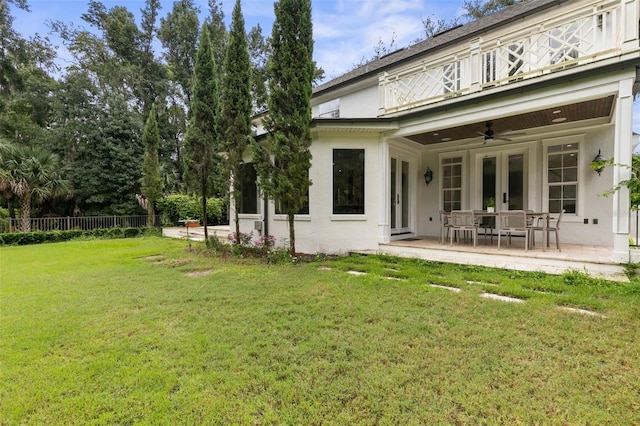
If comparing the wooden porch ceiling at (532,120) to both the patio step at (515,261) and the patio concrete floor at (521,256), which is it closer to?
the patio concrete floor at (521,256)

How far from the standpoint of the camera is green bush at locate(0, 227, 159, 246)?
12.1 meters

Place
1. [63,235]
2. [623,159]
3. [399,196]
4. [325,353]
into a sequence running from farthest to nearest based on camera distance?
[63,235] < [399,196] < [623,159] < [325,353]

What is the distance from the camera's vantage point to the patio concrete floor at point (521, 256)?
5.13 meters

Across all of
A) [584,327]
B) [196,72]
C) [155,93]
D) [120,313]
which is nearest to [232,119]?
[196,72]

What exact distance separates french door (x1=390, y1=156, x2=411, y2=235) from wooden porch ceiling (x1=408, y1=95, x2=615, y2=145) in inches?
35.0

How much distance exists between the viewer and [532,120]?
711cm

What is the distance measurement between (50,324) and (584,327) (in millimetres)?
6076

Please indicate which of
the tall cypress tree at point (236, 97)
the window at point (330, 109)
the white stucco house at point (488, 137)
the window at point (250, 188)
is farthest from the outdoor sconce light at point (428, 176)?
the tall cypress tree at point (236, 97)

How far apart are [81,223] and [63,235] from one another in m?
1.84

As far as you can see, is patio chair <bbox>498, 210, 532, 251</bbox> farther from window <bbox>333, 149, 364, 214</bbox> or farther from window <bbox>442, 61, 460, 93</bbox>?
window <bbox>442, 61, 460, 93</bbox>

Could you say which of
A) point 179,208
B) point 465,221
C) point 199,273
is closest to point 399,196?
point 465,221

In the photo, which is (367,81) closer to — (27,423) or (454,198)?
(454,198)

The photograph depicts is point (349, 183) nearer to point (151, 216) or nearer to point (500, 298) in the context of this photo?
point (500, 298)

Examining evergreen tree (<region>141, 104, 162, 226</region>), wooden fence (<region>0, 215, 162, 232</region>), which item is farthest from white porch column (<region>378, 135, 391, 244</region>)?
wooden fence (<region>0, 215, 162, 232</region>)
